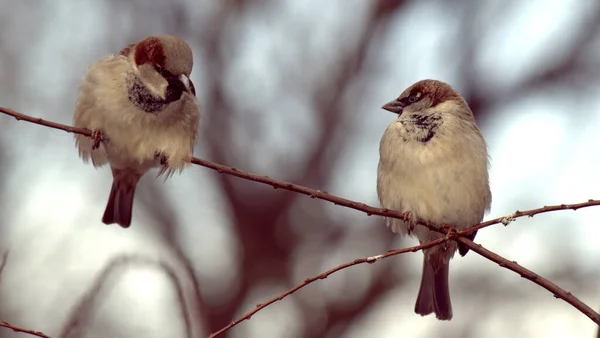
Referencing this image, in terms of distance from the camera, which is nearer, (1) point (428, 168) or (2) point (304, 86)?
(1) point (428, 168)

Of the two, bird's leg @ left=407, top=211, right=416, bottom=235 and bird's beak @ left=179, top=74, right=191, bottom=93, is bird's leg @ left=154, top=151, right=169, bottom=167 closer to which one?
bird's beak @ left=179, top=74, right=191, bottom=93

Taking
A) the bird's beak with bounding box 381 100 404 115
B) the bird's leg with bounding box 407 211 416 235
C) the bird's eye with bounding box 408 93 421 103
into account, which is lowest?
the bird's leg with bounding box 407 211 416 235

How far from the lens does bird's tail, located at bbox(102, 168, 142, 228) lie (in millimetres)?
3371

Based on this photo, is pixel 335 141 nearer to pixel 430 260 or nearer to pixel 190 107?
pixel 430 260

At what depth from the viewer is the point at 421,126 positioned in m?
3.07

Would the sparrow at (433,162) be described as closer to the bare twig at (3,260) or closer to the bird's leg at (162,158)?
the bird's leg at (162,158)

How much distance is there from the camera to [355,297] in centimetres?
654

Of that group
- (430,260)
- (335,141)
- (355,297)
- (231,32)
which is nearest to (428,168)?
(430,260)

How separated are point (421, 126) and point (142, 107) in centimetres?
97

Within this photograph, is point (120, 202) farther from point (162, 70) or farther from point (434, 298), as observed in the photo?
point (434, 298)

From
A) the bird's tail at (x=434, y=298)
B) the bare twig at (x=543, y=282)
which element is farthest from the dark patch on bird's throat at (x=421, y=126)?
the bare twig at (x=543, y=282)

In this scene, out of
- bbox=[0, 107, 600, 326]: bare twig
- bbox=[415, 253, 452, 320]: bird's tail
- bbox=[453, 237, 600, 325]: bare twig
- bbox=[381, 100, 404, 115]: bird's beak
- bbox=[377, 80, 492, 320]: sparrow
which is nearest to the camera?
bbox=[453, 237, 600, 325]: bare twig

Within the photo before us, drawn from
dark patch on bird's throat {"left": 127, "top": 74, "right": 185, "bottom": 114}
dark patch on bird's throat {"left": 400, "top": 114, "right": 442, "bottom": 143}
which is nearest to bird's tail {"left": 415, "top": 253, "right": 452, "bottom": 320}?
dark patch on bird's throat {"left": 400, "top": 114, "right": 442, "bottom": 143}

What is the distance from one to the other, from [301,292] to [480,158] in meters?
3.61
